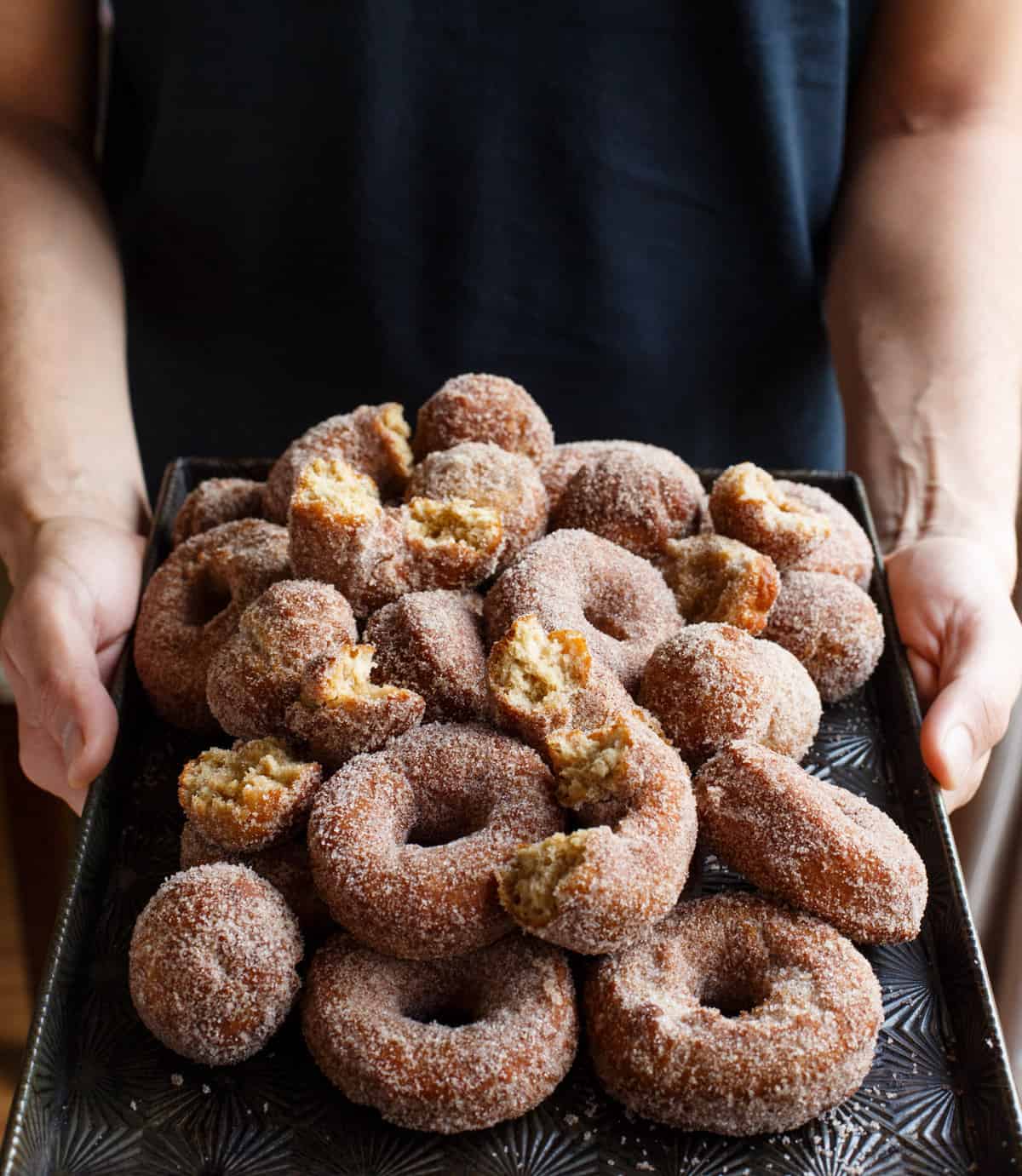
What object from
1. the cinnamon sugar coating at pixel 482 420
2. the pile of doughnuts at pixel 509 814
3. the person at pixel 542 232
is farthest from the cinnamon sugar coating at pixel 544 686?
the person at pixel 542 232

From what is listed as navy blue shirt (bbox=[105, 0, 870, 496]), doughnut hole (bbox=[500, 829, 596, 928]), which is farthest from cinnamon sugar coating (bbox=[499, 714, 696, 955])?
navy blue shirt (bbox=[105, 0, 870, 496])

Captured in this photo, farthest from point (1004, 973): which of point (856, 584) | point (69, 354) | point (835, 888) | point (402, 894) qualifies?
point (69, 354)

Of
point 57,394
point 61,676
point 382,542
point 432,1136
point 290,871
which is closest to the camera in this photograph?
point 432,1136

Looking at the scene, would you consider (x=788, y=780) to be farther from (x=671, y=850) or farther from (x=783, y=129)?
(x=783, y=129)

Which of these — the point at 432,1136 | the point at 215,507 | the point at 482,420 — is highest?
the point at 482,420

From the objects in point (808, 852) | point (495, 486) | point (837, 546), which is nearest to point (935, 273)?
point (837, 546)

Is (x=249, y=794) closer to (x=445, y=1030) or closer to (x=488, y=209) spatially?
(x=445, y=1030)
